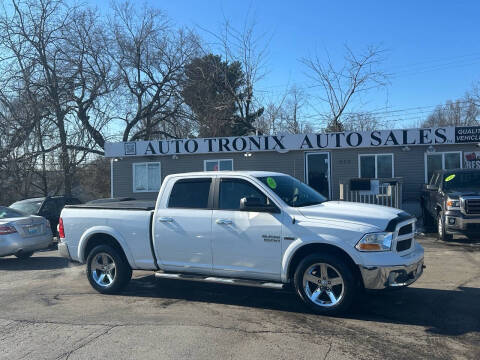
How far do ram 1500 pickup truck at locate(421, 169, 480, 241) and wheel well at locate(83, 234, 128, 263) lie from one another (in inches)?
309

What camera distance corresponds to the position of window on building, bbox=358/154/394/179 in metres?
16.1

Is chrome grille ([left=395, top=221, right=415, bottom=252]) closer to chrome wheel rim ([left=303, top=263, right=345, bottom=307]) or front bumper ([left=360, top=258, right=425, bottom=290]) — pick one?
front bumper ([left=360, top=258, right=425, bottom=290])

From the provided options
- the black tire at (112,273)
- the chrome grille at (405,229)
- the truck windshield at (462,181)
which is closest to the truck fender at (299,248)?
the chrome grille at (405,229)

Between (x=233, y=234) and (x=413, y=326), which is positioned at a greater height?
(x=233, y=234)

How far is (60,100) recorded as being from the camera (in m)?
24.5

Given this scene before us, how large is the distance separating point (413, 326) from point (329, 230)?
4.73 ft

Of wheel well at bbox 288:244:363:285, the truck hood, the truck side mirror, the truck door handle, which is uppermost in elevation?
the truck side mirror

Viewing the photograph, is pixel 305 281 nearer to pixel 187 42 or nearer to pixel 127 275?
pixel 127 275

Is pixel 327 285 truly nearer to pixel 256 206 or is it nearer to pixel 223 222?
pixel 256 206

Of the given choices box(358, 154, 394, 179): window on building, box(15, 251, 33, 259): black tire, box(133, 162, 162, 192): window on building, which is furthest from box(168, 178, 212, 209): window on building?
box(133, 162, 162, 192): window on building

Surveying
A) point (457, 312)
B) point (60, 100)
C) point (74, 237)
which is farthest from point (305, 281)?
point (60, 100)

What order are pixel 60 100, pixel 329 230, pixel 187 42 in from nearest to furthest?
pixel 329 230, pixel 60 100, pixel 187 42

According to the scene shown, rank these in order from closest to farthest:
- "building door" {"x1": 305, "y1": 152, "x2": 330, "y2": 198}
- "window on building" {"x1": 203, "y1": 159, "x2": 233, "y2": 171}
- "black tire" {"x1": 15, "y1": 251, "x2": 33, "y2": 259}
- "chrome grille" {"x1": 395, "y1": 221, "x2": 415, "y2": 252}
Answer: "chrome grille" {"x1": 395, "y1": 221, "x2": 415, "y2": 252} < "black tire" {"x1": 15, "y1": 251, "x2": 33, "y2": 259} < "building door" {"x1": 305, "y1": 152, "x2": 330, "y2": 198} < "window on building" {"x1": 203, "y1": 159, "x2": 233, "y2": 171}

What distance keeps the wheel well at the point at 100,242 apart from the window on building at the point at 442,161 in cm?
1215
